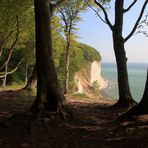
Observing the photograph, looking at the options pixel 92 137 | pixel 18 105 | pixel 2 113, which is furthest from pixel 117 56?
pixel 92 137

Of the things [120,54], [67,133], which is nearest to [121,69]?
[120,54]

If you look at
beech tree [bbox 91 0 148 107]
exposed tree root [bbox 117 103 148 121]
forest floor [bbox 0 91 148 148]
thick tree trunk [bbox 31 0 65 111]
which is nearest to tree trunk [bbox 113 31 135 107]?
beech tree [bbox 91 0 148 107]

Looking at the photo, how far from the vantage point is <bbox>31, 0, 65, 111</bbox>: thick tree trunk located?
1085 cm

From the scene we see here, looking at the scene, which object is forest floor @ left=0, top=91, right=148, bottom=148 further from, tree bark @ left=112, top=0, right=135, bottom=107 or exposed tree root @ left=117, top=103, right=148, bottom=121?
tree bark @ left=112, top=0, right=135, bottom=107

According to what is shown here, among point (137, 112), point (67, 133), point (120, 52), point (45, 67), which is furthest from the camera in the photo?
point (120, 52)

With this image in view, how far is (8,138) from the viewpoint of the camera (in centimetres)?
900

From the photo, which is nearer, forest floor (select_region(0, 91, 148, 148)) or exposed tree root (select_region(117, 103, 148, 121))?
forest floor (select_region(0, 91, 148, 148))

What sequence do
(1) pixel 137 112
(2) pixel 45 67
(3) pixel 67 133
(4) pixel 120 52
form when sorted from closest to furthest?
(3) pixel 67 133, (1) pixel 137 112, (2) pixel 45 67, (4) pixel 120 52

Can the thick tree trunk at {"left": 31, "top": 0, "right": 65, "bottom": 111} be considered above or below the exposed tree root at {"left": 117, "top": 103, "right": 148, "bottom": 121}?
above

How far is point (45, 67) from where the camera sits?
10.9 m

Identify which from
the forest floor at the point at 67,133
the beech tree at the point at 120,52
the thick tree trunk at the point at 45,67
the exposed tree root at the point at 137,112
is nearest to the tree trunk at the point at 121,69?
the beech tree at the point at 120,52

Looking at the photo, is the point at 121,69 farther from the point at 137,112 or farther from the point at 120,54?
the point at 137,112

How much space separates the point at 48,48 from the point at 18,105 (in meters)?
4.25

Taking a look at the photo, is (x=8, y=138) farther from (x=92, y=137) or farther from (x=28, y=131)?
(x=92, y=137)
